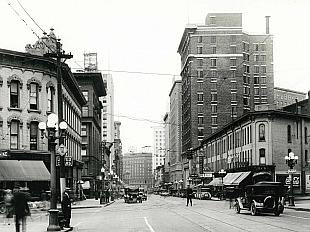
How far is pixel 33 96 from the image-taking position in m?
48.8

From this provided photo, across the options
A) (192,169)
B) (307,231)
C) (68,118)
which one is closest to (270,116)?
(68,118)

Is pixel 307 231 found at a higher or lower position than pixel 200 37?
lower

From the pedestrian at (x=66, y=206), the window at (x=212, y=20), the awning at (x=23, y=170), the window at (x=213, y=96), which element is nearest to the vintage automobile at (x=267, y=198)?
the pedestrian at (x=66, y=206)

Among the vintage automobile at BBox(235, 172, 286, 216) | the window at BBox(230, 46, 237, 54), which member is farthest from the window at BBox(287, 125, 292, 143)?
the window at BBox(230, 46, 237, 54)

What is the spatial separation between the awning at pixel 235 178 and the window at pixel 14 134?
29.6 m

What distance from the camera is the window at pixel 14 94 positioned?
4697 cm

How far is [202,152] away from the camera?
108 m

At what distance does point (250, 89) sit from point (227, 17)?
16.8 meters

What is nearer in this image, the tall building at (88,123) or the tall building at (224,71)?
the tall building at (88,123)

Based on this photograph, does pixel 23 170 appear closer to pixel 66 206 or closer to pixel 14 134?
pixel 14 134

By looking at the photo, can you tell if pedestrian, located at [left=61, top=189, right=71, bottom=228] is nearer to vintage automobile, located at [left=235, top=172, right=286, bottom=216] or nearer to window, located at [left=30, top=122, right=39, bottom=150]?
vintage automobile, located at [left=235, top=172, right=286, bottom=216]

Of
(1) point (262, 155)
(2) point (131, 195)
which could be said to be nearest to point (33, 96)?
(2) point (131, 195)

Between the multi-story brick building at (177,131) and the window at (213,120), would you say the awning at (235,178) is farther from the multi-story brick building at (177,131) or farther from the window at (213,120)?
the multi-story brick building at (177,131)

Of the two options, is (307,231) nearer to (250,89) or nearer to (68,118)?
(68,118)
